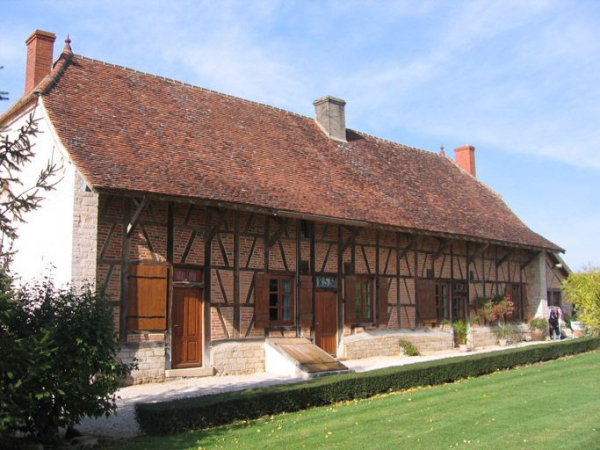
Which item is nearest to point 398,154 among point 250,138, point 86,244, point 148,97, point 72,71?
point 250,138

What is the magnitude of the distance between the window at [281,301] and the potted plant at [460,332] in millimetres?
6841

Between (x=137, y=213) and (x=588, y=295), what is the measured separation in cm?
1452

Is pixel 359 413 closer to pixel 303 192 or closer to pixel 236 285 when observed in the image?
pixel 236 285

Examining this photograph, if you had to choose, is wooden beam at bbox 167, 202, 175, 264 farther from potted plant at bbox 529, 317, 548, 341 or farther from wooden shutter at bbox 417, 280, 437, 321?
potted plant at bbox 529, 317, 548, 341

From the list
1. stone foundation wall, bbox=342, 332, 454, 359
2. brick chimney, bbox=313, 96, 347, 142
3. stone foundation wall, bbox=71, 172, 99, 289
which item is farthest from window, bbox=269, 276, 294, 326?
brick chimney, bbox=313, 96, 347, 142

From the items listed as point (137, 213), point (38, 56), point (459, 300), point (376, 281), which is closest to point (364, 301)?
point (376, 281)

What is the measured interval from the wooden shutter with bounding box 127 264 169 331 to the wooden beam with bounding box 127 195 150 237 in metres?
0.74

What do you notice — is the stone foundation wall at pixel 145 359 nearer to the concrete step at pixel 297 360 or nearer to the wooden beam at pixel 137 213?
the wooden beam at pixel 137 213

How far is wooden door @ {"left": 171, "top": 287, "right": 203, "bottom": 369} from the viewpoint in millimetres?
13367

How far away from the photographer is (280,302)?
15289mm

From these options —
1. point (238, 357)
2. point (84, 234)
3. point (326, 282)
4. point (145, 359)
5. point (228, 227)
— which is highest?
point (228, 227)

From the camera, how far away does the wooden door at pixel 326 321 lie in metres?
16.2

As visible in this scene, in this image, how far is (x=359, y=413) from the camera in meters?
9.53

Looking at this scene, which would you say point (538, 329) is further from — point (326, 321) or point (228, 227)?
point (228, 227)
